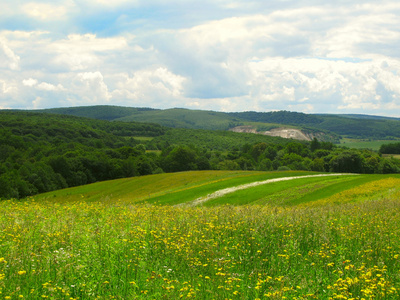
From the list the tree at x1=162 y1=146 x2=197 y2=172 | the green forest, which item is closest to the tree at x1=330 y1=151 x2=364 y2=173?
the green forest

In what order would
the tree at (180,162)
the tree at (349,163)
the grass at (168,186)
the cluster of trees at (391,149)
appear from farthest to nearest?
the cluster of trees at (391,149), the tree at (180,162), the tree at (349,163), the grass at (168,186)

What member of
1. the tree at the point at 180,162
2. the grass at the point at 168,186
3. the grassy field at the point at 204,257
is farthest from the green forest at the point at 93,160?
the grassy field at the point at 204,257

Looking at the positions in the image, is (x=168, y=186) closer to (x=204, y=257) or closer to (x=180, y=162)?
(x=204, y=257)

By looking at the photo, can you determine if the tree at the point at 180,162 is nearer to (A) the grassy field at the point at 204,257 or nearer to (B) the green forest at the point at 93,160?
(B) the green forest at the point at 93,160

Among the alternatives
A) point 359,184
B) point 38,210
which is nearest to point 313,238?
point 38,210

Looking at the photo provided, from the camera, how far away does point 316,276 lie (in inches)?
279

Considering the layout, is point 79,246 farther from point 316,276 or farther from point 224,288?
point 316,276

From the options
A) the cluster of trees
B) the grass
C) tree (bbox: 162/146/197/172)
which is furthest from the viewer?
the cluster of trees

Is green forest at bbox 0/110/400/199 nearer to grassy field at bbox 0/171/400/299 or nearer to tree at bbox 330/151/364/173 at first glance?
tree at bbox 330/151/364/173

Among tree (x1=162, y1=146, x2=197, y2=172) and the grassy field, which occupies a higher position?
the grassy field

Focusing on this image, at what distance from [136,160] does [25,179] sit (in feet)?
98.5

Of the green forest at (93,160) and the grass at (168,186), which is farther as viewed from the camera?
the green forest at (93,160)

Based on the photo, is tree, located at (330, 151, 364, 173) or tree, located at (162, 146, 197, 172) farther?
Answer: tree, located at (162, 146, 197, 172)

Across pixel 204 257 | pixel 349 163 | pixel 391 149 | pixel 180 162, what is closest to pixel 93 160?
pixel 180 162
